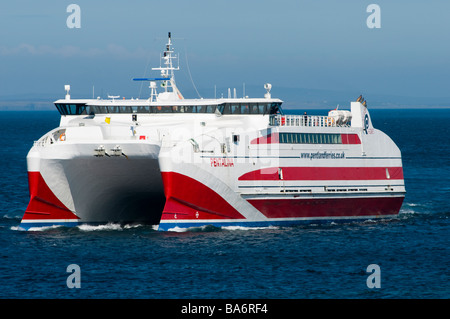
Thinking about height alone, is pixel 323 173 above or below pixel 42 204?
above

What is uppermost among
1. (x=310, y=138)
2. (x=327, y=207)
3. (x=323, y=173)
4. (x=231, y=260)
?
(x=310, y=138)

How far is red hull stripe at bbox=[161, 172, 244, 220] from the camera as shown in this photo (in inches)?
1494

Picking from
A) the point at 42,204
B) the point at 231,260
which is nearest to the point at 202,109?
the point at 42,204

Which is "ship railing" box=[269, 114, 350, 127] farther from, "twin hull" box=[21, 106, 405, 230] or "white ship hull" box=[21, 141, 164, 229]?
"white ship hull" box=[21, 141, 164, 229]

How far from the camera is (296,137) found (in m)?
41.7

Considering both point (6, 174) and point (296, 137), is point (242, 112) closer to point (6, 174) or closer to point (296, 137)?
point (296, 137)

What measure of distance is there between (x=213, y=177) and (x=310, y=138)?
6.24 meters

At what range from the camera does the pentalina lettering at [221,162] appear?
127 feet

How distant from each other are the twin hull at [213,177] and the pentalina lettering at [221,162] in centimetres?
5

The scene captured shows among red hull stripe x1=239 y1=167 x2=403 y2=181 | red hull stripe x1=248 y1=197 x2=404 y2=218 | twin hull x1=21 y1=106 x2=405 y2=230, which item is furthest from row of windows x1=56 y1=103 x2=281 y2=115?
red hull stripe x1=248 y1=197 x2=404 y2=218

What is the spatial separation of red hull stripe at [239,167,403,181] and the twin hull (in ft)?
0.16

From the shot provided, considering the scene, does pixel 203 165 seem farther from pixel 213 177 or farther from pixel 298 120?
pixel 298 120

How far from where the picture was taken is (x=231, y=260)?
3438 cm
